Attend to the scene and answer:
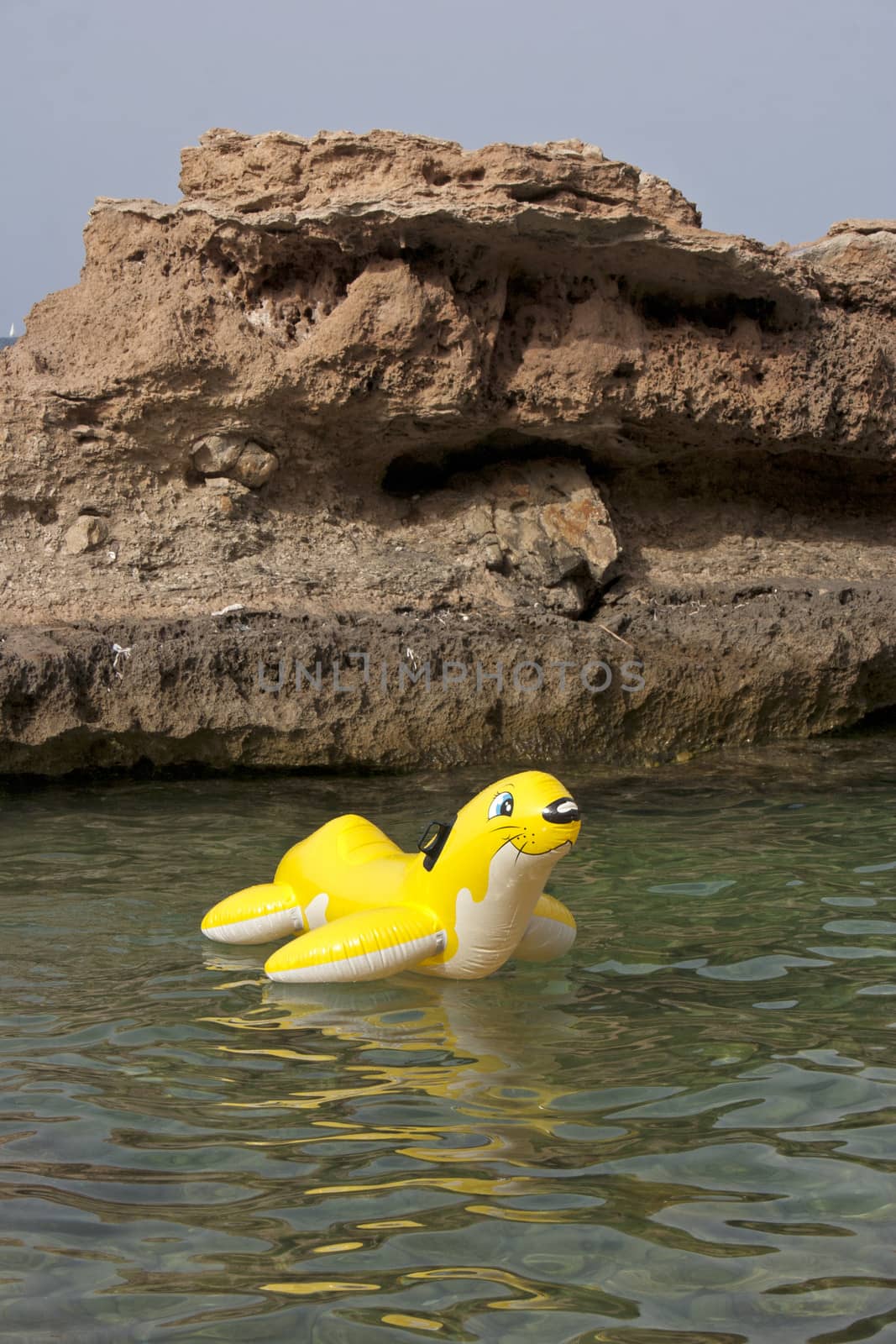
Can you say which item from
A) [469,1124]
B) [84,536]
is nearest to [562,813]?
[469,1124]

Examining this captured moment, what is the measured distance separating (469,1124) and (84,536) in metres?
6.35

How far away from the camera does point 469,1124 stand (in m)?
3.12

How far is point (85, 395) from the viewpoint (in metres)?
8.60

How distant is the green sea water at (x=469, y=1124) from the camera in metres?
2.33

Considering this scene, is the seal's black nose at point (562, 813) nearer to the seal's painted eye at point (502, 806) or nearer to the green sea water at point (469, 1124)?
the seal's painted eye at point (502, 806)

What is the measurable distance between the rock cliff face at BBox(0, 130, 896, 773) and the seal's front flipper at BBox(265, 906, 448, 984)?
3.66 m

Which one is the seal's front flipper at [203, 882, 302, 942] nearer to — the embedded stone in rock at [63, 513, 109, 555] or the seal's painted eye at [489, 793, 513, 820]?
the seal's painted eye at [489, 793, 513, 820]

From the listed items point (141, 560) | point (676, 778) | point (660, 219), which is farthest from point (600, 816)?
point (660, 219)

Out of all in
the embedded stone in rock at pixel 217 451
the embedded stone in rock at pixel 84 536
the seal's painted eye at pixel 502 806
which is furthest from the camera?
the embedded stone in rock at pixel 217 451

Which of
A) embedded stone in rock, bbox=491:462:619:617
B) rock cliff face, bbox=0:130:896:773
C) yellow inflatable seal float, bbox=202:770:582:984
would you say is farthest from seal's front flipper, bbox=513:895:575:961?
embedded stone in rock, bbox=491:462:619:617

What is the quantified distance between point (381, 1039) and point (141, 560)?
18.0 feet

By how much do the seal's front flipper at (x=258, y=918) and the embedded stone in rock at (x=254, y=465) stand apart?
4.74 m

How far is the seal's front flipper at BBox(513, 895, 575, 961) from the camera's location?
4.45m

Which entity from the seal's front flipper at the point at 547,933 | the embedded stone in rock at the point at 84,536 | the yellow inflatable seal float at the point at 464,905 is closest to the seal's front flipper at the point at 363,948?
the yellow inflatable seal float at the point at 464,905
